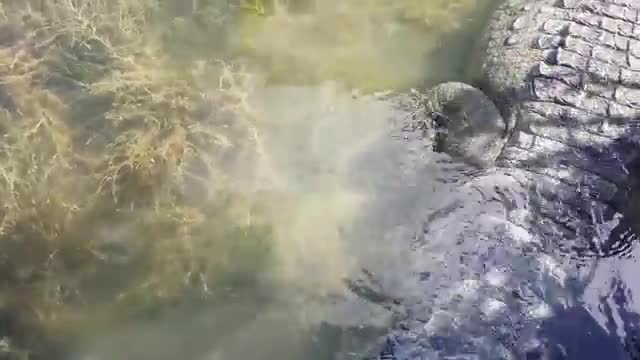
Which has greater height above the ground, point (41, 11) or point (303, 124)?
point (41, 11)

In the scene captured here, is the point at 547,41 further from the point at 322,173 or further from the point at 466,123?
the point at 322,173

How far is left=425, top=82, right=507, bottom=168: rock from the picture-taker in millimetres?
4043

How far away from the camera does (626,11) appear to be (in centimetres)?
428

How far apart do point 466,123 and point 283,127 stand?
913 mm

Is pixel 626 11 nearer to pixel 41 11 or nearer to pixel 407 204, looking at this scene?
pixel 407 204

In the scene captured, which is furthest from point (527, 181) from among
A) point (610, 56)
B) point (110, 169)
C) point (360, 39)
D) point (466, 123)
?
point (110, 169)

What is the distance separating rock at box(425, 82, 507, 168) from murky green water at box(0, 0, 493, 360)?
262mm

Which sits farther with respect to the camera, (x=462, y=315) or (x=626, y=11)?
(x=626, y=11)

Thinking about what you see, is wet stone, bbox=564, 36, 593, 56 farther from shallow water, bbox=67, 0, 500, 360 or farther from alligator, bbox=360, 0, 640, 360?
shallow water, bbox=67, 0, 500, 360

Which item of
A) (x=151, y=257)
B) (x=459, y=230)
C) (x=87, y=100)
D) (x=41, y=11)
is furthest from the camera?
(x=41, y=11)

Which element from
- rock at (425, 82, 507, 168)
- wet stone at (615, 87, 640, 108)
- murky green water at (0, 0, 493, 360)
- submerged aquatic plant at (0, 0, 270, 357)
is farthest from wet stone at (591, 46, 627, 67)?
submerged aquatic plant at (0, 0, 270, 357)

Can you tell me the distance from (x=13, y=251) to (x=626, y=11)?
3184 mm

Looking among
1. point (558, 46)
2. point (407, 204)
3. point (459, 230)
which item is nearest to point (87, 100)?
point (407, 204)

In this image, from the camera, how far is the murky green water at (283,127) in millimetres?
3400
